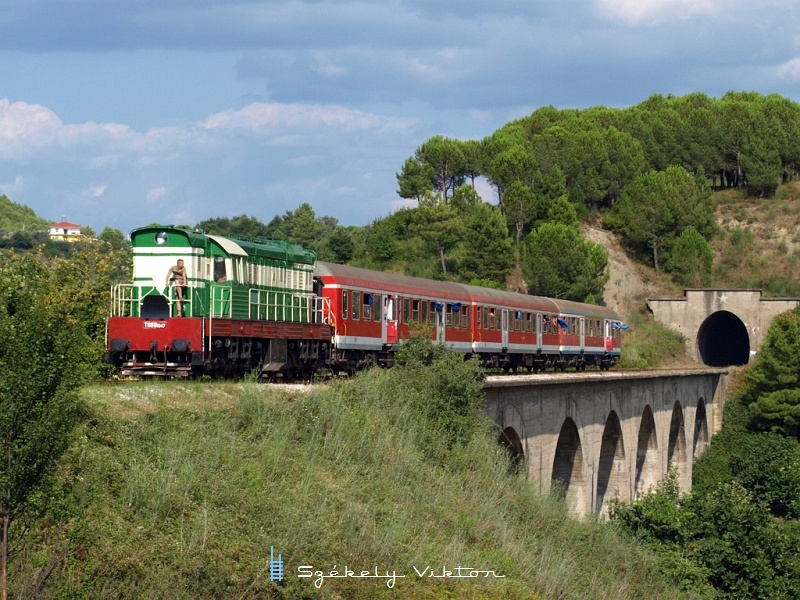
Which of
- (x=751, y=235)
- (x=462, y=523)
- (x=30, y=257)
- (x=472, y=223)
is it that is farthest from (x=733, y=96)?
(x=462, y=523)

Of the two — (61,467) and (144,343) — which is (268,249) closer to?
(144,343)

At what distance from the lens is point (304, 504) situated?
47.5ft

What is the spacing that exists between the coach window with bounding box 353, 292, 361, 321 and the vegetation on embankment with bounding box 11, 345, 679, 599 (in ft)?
14.9

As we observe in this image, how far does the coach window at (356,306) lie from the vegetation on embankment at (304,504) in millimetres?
4536

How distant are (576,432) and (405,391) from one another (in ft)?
47.2

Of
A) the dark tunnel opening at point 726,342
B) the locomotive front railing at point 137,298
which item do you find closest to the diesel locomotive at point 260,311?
the locomotive front railing at point 137,298

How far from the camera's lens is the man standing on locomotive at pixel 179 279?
2119 cm

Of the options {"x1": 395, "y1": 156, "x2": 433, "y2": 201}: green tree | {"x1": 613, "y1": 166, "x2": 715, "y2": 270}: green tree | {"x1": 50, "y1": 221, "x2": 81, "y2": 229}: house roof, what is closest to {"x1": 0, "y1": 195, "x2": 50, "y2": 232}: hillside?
{"x1": 50, "y1": 221, "x2": 81, "y2": 229}: house roof

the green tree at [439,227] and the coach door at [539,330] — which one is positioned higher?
the green tree at [439,227]

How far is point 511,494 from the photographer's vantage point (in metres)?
21.1

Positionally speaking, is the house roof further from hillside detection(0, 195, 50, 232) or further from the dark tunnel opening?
the dark tunnel opening

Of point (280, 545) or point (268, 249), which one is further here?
point (268, 249)

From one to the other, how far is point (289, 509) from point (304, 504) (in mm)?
401

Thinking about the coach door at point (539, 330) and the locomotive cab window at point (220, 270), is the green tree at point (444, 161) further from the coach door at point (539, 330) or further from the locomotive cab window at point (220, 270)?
the locomotive cab window at point (220, 270)
